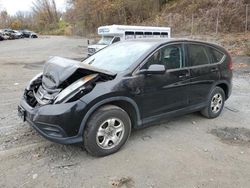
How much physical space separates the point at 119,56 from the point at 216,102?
2319 mm

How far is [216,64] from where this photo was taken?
549 centimetres

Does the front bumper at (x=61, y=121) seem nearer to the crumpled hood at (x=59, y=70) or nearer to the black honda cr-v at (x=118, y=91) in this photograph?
the black honda cr-v at (x=118, y=91)

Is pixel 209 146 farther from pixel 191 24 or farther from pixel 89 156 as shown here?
pixel 191 24

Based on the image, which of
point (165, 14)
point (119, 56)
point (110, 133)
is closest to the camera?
point (110, 133)

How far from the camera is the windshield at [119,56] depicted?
14.3 ft

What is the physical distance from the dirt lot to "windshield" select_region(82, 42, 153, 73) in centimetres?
122

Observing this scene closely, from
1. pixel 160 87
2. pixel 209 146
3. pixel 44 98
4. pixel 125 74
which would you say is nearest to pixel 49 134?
pixel 44 98

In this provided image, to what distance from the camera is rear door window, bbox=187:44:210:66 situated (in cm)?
500

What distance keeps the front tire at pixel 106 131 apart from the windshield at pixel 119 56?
27.3 inches

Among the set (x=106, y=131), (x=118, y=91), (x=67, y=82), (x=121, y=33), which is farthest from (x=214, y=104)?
(x=121, y=33)

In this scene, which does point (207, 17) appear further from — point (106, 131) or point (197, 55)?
point (106, 131)

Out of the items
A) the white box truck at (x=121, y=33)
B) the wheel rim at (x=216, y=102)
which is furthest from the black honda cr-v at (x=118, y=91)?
the white box truck at (x=121, y=33)

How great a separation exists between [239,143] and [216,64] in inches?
66.5

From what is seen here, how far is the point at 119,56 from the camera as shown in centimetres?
470
